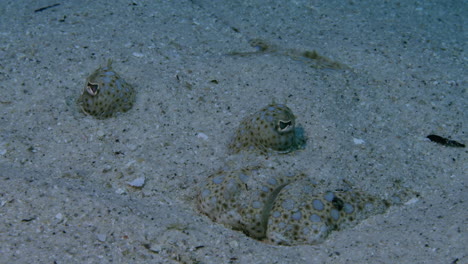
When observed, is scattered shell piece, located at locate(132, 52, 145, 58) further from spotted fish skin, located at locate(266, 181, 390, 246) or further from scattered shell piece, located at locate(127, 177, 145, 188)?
spotted fish skin, located at locate(266, 181, 390, 246)

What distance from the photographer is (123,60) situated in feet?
19.1

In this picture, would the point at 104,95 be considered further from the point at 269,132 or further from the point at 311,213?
the point at 311,213

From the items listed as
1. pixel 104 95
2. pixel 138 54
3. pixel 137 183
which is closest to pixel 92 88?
pixel 104 95

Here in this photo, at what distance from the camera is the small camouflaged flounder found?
15.8 ft

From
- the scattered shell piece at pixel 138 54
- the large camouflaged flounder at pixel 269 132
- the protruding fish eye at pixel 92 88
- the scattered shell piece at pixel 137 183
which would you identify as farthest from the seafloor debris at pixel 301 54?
the scattered shell piece at pixel 137 183

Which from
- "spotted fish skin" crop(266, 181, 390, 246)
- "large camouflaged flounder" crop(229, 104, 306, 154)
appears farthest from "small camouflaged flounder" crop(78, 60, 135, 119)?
"spotted fish skin" crop(266, 181, 390, 246)

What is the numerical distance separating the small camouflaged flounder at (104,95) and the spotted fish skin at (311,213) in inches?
101

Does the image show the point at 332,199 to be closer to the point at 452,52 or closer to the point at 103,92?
the point at 103,92

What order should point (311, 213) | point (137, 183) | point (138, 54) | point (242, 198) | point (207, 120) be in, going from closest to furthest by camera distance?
point (311, 213)
point (242, 198)
point (137, 183)
point (207, 120)
point (138, 54)

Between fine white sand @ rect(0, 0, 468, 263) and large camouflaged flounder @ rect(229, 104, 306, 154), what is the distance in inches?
8.4

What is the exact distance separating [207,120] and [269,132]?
110 centimetres

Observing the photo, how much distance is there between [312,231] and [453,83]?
396 centimetres

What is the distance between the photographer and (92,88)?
482cm

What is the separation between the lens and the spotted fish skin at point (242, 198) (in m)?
3.62
